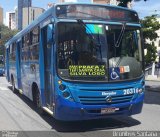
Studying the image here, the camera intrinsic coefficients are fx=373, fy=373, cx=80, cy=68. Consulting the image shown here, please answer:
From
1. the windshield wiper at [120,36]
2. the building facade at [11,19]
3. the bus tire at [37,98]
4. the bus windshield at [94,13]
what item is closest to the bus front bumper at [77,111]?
the windshield wiper at [120,36]

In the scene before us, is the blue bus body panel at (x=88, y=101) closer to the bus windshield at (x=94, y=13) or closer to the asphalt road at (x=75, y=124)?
the asphalt road at (x=75, y=124)

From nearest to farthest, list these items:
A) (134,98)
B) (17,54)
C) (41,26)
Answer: (134,98)
(41,26)
(17,54)

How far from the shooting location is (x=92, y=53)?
28.7 ft

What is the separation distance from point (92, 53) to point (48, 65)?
4.88 ft

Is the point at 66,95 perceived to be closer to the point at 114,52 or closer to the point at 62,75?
the point at 62,75

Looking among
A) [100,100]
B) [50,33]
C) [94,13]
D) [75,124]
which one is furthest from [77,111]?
[94,13]

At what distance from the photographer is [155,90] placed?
71.8 feet

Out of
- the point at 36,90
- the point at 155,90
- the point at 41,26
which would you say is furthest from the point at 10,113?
the point at 155,90

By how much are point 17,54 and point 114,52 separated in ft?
26.1

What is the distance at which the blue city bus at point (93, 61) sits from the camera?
8.55 metres

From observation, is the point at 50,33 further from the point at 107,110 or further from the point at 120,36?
the point at 107,110

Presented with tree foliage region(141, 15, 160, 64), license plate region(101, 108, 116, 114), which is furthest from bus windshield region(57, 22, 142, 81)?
tree foliage region(141, 15, 160, 64)

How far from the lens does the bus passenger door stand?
9.20m

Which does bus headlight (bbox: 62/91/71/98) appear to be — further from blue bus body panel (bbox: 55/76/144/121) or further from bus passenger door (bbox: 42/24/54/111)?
bus passenger door (bbox: 42/24/54/111)
